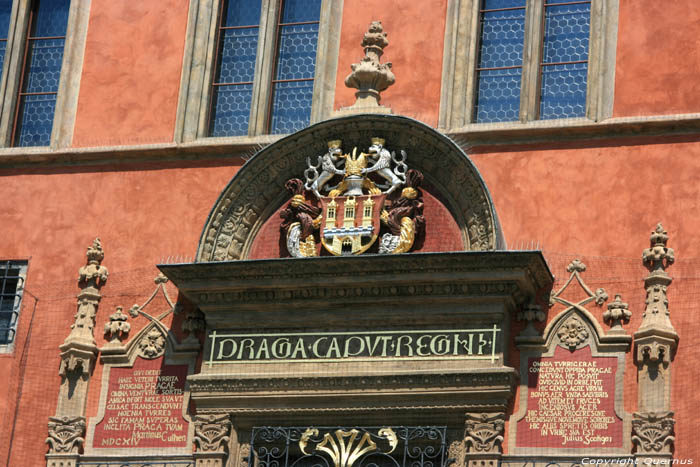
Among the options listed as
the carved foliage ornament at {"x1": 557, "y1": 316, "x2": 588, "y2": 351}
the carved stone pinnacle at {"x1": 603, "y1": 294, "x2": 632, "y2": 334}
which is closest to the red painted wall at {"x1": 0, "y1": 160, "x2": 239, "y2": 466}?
the carved foliage ornament at {"x1": 557, "y1": 316, "x2": 588, "y2": 351}

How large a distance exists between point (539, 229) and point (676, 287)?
141 cm

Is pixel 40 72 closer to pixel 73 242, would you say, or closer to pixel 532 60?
pixel 73 242

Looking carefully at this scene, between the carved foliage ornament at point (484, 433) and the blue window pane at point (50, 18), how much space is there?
6.47 meters

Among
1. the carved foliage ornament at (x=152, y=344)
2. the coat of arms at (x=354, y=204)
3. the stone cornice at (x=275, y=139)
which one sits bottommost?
the carved foliage ornament at (x=152, y=344)

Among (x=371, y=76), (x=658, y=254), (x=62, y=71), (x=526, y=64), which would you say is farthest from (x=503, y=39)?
(x=62, y=71)

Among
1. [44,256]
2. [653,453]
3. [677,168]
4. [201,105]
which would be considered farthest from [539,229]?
[44,256]

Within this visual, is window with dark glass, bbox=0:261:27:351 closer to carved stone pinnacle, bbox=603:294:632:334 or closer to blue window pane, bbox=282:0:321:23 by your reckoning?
blue window pane, bbox=282:0:321:23

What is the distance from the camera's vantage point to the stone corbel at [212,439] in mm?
16781

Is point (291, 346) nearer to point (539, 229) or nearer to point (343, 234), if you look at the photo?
point (343, 234)

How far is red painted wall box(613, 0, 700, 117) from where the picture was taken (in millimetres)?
16906

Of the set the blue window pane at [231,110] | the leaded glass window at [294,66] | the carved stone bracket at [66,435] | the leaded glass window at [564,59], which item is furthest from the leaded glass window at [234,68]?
the carved stone bracket at [66,435]

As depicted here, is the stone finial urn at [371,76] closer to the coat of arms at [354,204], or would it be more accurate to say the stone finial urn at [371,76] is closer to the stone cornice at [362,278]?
the coat of arms at [354,204]

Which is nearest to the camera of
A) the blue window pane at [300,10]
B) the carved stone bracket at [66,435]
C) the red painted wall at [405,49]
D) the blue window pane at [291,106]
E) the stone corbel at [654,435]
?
the stone corbel at [654,435]

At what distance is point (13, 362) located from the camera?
17.9 metres
